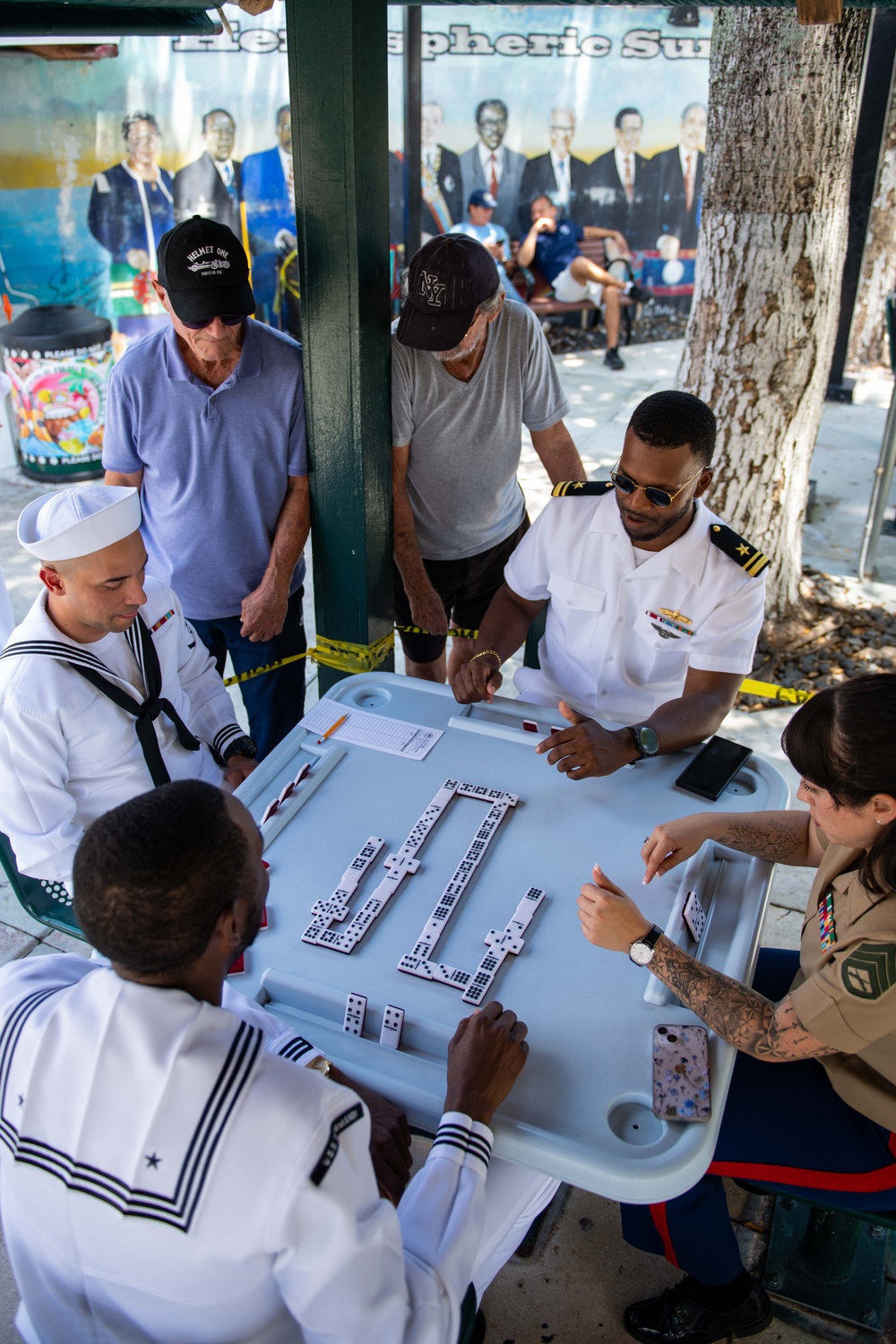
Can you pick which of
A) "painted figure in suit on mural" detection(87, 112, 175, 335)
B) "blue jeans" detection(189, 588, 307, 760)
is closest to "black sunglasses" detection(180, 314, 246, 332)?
"blue jeans" detection(189, 588, 307, 760)

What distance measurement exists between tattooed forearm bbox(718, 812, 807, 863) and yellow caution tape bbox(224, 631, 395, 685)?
1486mm

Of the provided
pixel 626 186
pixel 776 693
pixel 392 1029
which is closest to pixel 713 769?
pixel 392 1029

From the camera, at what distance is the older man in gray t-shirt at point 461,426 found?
313 centimetres

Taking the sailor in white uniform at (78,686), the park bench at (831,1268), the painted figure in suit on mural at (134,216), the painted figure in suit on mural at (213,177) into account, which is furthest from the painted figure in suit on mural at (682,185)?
the park bench at (831,1268)

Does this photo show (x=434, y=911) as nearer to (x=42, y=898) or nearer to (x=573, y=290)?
(x=42, y=898)

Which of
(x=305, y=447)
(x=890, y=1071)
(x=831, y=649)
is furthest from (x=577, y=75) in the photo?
(x=890, y=1071)

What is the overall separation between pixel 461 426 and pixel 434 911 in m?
1.86

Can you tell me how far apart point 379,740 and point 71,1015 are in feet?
4.21

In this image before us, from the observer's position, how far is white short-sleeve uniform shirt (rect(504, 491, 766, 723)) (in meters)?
2.79

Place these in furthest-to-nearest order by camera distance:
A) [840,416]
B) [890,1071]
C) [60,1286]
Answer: [840,416], [890,1071], [60,1286]

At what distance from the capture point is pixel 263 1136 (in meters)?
1.38

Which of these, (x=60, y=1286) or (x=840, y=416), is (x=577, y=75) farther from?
(x=60, y=1286)

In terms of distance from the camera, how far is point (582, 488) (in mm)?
3008

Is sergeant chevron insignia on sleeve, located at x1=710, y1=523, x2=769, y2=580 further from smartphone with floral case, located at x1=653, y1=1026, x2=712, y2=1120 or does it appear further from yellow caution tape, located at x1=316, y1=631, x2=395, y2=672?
smartphone with floral case, located at x1=653, y1=1026, x2=712, y2=1120
